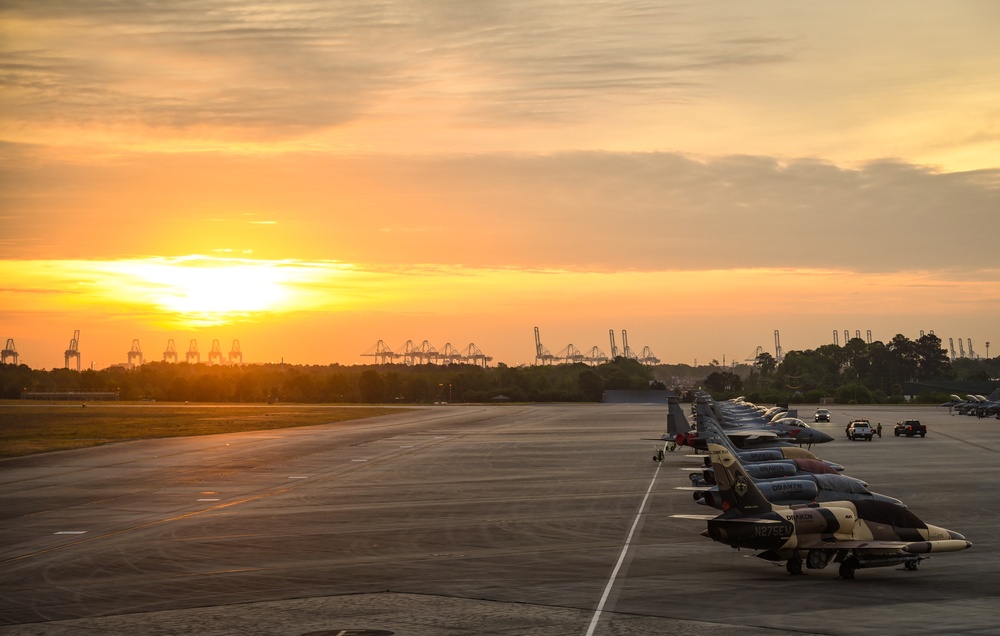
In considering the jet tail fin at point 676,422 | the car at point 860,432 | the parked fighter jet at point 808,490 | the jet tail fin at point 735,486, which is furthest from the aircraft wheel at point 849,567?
the car at point 860,432

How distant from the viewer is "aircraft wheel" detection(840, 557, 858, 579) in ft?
103

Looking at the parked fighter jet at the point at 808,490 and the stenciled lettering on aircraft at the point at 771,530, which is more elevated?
the parked fighter jet at the point at 808,490

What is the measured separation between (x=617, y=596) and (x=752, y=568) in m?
6.54

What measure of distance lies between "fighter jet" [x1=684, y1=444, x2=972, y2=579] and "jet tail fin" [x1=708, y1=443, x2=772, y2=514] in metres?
0.03

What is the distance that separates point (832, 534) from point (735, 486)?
11.3 ft

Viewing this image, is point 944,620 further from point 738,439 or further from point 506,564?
point 738,439

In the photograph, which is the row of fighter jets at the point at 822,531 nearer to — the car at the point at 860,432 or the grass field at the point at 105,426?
the car at the point at 860,432

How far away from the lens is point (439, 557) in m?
35.9

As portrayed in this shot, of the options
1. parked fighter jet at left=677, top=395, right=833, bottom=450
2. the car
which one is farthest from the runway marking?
the car

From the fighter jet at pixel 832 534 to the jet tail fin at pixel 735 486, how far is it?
34 millimetres

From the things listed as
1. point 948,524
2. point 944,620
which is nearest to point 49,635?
point 944,620

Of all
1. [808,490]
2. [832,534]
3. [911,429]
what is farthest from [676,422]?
[832,534]

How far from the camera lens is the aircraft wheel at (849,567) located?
103 ft

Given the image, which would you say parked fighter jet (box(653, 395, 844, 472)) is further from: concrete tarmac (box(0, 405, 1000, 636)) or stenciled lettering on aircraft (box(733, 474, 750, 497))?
stenciled lettering on aircraft (box(733, 474, 750, 497))
